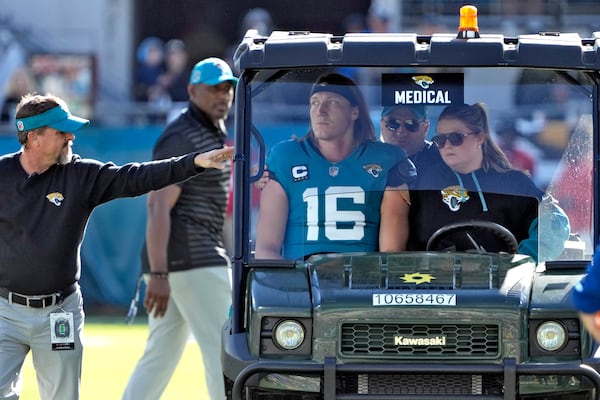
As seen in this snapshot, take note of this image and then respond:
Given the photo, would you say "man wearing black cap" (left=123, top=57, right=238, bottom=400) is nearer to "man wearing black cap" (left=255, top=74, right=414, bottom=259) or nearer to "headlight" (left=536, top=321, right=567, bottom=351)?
"man wearing black cap" (left=255, top=74, right=414, bottom=259)

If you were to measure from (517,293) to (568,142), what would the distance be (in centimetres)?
116

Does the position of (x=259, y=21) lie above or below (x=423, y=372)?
above

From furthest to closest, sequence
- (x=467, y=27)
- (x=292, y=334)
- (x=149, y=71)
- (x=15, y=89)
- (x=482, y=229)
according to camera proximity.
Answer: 1. (x=149, y=71)
2. (x=15, y=89)
3. (x=482, y=229)
4. (x=467, y=27)
5. (x=292, y=334)

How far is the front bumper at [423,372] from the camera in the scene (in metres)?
5.65

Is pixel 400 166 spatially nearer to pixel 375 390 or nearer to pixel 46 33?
pixel 375 390

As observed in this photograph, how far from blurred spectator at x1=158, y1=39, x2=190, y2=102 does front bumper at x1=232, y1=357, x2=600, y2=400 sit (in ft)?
43.3

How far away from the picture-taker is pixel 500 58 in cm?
614

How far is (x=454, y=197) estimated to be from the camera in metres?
6.40

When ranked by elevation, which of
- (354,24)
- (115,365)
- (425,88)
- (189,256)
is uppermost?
(354,24)

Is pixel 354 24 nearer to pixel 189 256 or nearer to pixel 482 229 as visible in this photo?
pixel 189 256

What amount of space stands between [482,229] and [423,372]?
2.98 feet

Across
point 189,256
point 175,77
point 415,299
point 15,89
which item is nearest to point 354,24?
point 175,77

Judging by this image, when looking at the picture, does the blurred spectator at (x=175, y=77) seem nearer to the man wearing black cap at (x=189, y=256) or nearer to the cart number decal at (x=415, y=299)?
the man wearing black cap at (x=189, y=256)

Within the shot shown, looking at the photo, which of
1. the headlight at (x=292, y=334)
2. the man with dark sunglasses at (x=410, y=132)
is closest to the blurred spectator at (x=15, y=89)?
the man with dark sunglasses at (x=410, y=132)
